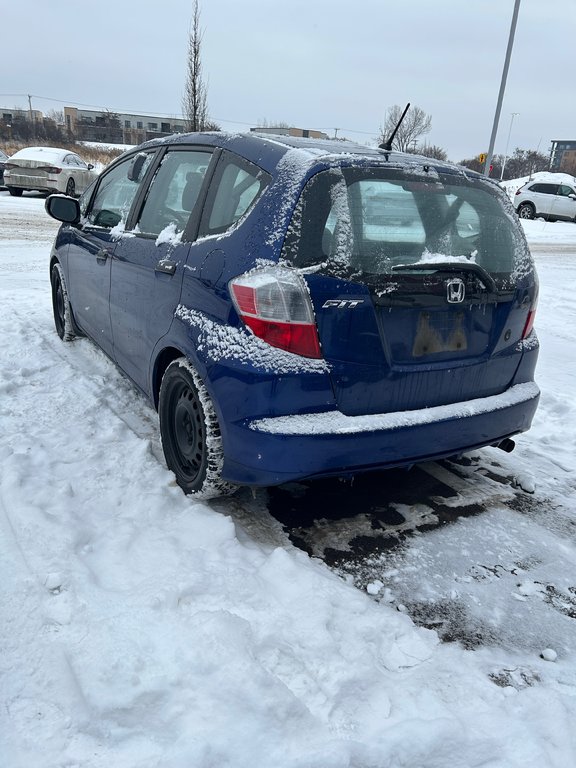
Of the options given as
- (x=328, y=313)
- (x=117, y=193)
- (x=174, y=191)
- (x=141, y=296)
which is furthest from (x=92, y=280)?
(x=328, y=313)

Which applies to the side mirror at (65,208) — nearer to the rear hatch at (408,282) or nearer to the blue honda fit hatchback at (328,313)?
the blue honda fit hatchback at (328,313)

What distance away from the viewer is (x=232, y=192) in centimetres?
288

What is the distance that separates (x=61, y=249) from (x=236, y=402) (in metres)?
3.34

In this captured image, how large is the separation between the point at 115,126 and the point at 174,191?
75.2 metres

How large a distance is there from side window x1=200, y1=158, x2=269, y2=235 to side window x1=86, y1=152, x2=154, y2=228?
1025mm

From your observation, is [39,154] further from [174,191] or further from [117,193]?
[174,191]

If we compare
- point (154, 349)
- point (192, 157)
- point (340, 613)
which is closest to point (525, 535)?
point (340, 613)

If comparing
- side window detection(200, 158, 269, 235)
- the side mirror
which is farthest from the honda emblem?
the side mirror

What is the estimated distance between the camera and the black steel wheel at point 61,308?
523 cm

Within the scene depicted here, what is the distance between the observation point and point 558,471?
12.3ft

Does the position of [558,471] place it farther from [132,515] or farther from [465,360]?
[132,515]

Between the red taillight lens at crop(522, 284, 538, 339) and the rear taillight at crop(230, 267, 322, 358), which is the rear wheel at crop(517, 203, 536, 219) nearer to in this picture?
the red taillight lens at crop(522, 284, 538, 339)

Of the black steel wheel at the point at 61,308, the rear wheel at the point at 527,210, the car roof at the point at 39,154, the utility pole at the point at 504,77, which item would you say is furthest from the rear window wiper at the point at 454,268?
the rear wheel at the point at 527,210

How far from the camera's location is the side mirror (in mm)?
4586
